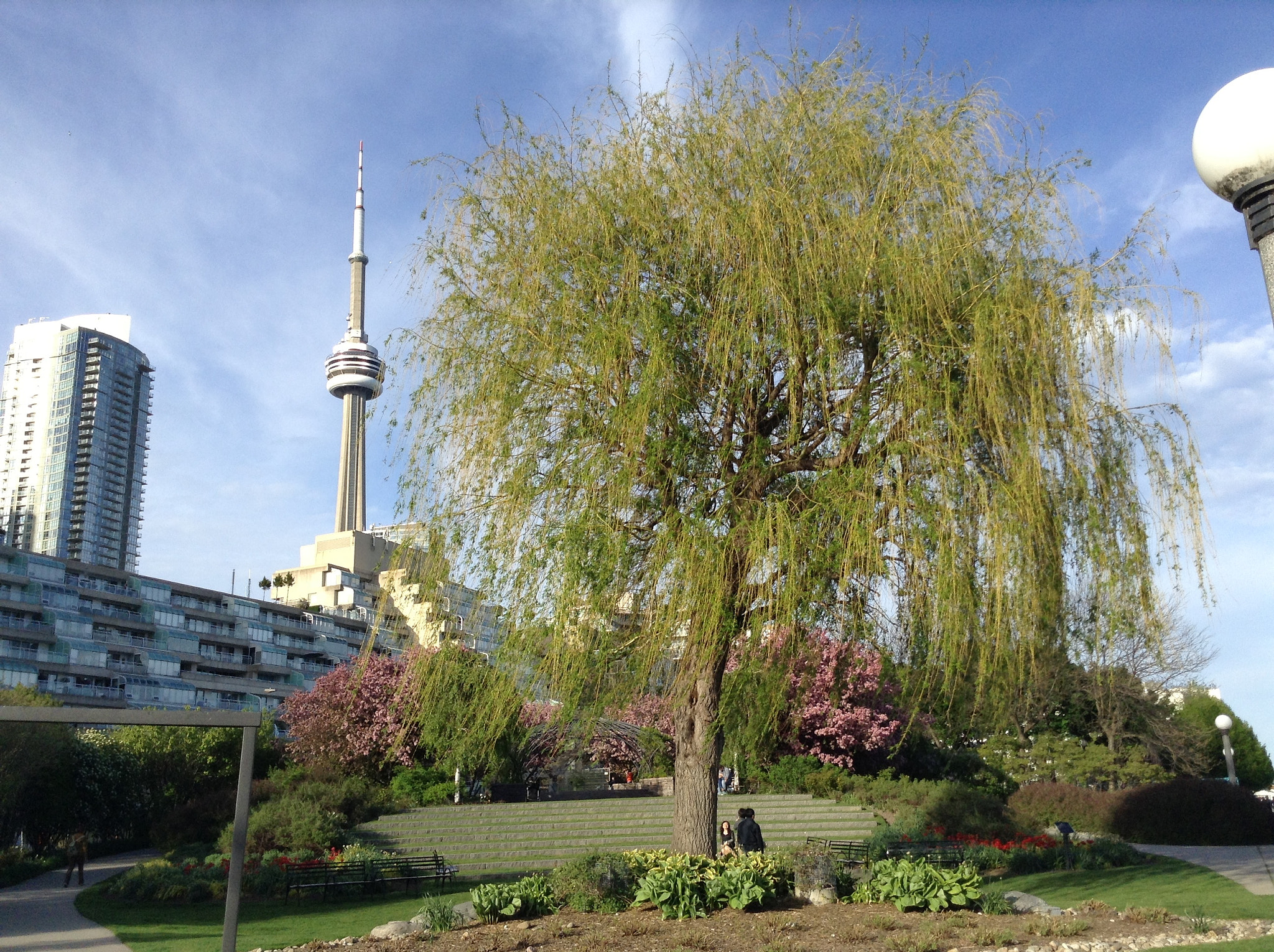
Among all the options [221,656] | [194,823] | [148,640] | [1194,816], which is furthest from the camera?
[221,656]

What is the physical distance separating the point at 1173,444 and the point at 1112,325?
1.28 meters

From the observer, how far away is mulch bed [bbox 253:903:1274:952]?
8.93 metres

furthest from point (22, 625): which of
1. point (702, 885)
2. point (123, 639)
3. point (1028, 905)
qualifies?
point (1028, 905)

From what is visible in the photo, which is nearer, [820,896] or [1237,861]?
[820,896]

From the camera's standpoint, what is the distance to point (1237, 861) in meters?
18.7

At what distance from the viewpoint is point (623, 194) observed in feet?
36.0

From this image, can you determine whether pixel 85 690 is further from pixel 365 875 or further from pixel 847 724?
pixel 365 875

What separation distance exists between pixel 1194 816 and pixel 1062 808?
309 centimetres

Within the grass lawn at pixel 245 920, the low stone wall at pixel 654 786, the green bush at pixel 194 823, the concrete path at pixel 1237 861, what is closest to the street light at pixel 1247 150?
the grass lawn at pixel 245 920

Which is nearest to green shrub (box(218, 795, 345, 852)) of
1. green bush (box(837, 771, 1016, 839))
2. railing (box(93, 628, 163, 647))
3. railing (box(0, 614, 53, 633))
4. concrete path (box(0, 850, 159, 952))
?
concrete path (box(0, 850, 159, 952))

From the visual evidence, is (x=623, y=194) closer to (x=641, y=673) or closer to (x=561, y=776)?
(x=641, y=673)

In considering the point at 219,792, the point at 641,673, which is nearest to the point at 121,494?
the point at 219,792

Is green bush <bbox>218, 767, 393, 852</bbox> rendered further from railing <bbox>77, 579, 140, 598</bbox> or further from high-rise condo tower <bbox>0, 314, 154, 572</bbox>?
high-rise condo tower <bbox>0, 314, 154, 572</bbox>

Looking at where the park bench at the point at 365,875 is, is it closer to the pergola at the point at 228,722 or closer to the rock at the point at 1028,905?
the pergola at the point at 228,722
